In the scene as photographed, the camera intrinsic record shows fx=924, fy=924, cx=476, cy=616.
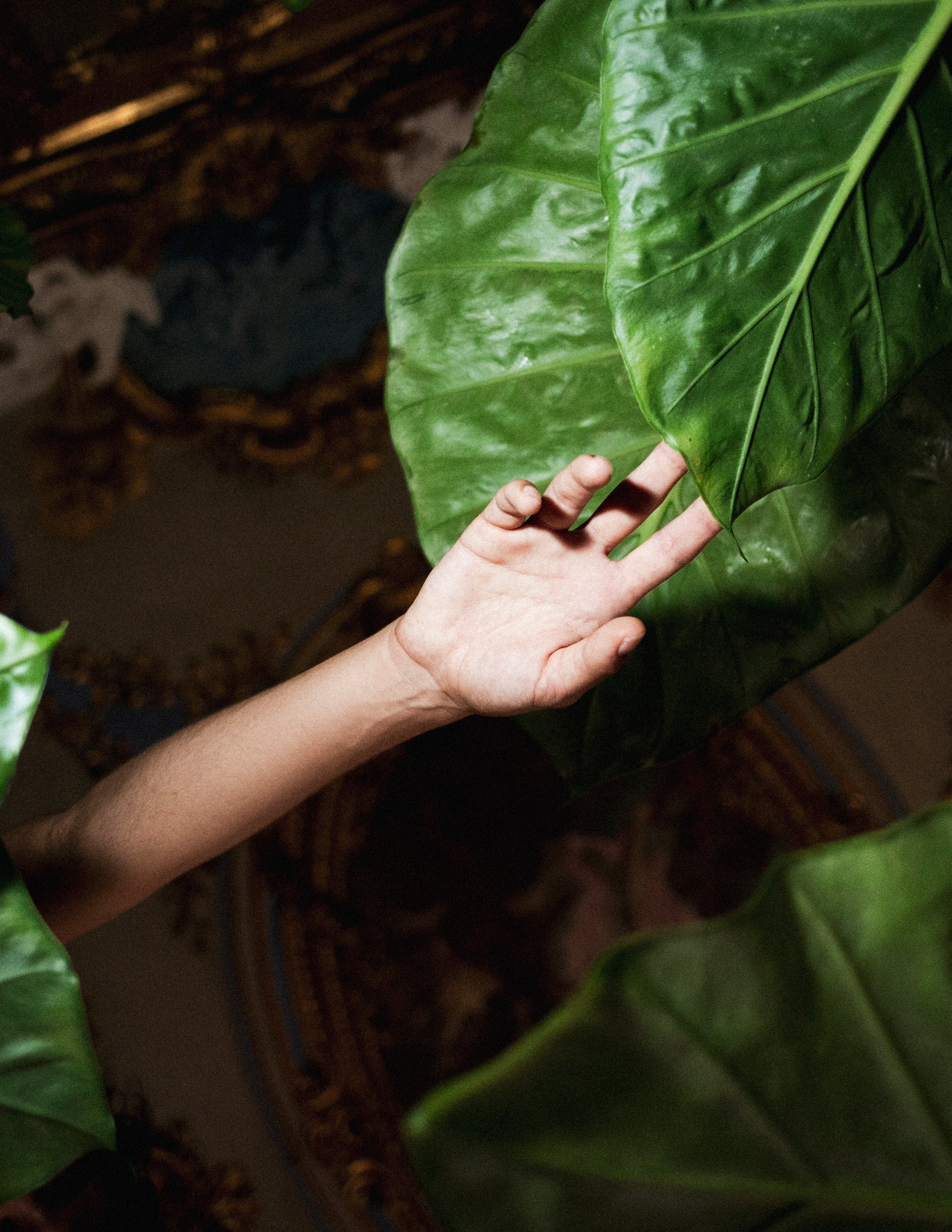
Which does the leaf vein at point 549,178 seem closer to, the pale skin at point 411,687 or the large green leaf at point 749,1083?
the pale skin at point 411,687

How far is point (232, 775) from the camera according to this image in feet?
2.91

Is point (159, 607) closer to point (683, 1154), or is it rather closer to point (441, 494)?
point (441, 494)

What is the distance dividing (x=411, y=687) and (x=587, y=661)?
0.24 meters

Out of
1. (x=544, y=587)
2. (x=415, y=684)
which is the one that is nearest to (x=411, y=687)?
(x=415, y=684)

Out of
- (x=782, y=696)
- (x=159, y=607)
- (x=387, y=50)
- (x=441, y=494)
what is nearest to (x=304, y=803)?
(x=159, y=607)

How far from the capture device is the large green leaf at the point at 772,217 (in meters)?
0.59

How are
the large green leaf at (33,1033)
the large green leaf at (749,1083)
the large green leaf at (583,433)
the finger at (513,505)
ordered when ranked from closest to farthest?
the large green leaf at (749,1083) → the large green leaf at (33,1033) → the finger at (513,505) → the large green leaf at (583,433)

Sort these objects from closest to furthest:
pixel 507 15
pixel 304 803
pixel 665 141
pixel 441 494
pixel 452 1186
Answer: pixel 452 1186
pixel 665 141
pixel 441 494
pixel 507 15
pixel 304 803

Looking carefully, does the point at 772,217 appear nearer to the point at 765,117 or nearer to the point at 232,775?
the point at 765,117

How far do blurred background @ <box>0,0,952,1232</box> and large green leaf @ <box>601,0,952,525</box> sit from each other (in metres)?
1.71

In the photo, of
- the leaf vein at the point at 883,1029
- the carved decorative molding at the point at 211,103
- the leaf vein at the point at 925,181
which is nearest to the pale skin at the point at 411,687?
the leaf vein at the point at 925,181

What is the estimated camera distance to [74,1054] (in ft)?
1.46

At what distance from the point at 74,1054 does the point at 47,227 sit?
245cm

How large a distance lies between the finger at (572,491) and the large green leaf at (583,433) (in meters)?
0.15
